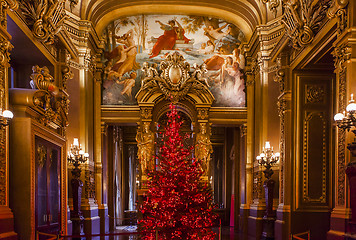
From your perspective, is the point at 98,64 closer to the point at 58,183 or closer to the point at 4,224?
the point at 58,183

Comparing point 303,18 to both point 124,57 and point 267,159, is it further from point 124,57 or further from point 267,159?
point 124,57

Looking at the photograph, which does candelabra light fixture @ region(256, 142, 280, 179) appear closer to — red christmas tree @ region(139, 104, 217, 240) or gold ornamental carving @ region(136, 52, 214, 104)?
red christmas tree @ region(139, 104, 217, 240)

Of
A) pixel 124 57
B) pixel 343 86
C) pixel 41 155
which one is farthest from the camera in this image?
pixel 124 57

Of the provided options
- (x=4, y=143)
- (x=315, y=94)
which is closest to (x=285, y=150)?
(x=315, y=94)

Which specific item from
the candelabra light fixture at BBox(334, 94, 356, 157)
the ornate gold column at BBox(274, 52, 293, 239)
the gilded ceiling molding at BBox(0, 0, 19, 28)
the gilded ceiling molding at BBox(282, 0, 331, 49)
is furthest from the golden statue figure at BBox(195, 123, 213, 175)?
the gilded ceiling molding at BBox(0, 0, 19, 28)

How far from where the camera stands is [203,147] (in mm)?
16734

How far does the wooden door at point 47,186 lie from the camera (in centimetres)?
750

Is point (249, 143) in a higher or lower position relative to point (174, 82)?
lower

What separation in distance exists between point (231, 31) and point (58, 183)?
475 inches

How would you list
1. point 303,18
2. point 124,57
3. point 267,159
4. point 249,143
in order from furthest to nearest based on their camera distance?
point 124,57
point 249,143
point 267,159
point 303,18

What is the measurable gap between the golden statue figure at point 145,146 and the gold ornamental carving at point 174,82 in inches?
55.1

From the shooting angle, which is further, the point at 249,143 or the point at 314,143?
the point at 249,143

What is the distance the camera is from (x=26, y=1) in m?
7.67

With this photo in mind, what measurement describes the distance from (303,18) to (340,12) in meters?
1.86
